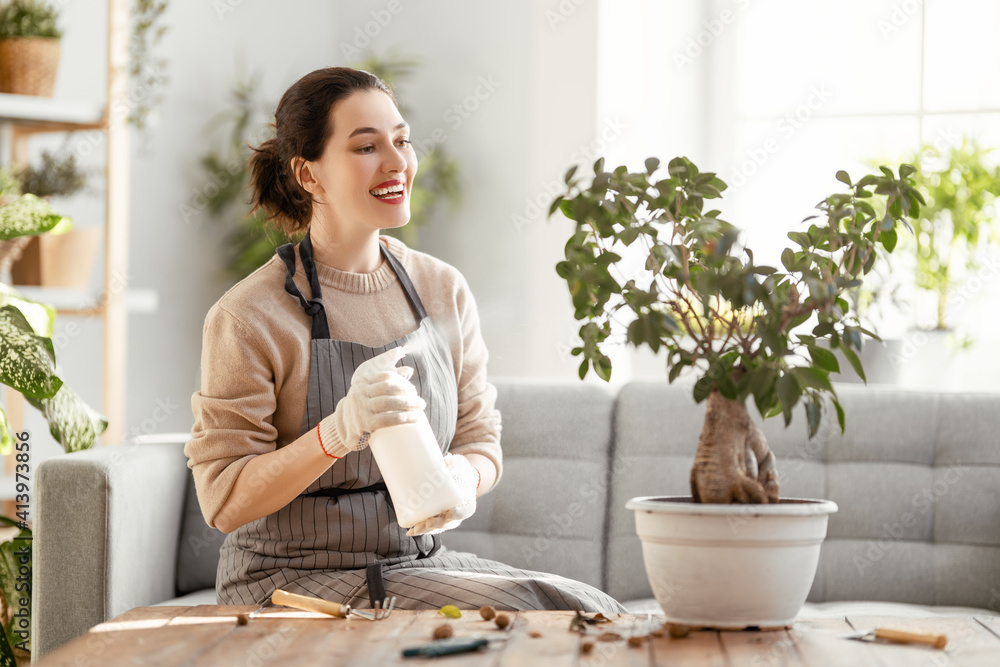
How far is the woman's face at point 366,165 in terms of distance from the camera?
1599 millimetres

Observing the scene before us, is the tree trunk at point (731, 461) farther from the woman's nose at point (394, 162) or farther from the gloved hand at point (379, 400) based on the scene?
the woman's nose at point (394, 162)

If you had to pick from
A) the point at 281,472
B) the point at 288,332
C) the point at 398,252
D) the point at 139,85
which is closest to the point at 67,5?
the point at 139,85

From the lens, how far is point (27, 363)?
184cm

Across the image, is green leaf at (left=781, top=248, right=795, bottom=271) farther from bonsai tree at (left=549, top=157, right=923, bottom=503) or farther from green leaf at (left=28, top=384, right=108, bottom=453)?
green leaf at (left=28, top=384, right=108, bottom=453)

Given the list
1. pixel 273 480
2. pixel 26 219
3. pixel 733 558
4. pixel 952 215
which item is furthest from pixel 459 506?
pixel 952 215

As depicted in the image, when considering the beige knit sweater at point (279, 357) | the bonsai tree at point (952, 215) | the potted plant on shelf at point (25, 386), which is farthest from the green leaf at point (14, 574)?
the bonsai tree at point (952, 215)

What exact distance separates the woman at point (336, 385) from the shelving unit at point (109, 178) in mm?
910

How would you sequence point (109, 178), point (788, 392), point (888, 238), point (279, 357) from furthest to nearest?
point (109, 178)
point (279, 357)
point (888, 238)
point (788, 392)

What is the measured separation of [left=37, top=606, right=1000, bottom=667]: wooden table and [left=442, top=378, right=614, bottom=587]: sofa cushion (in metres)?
0.91

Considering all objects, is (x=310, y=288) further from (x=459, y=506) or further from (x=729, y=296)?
(x=729, y=296)

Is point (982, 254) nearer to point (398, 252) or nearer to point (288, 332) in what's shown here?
point (398, 252)

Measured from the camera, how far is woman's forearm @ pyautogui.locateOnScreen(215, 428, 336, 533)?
1348 mm

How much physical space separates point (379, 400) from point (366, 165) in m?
0.60

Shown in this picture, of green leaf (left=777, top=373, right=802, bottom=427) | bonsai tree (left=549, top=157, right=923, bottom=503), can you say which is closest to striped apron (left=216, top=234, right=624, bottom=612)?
bonsai tree (left=549, top=157, right=923, bottom=503)
